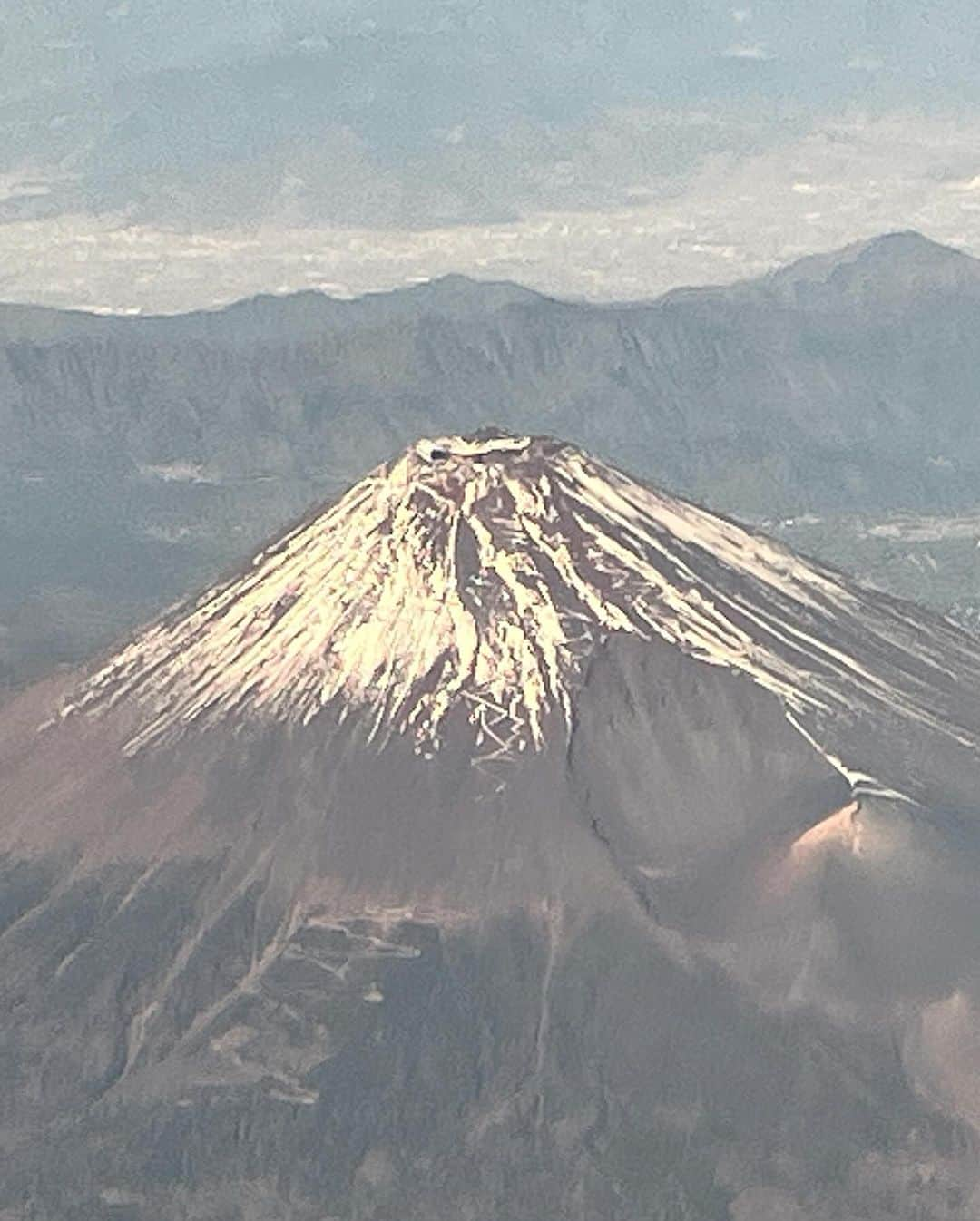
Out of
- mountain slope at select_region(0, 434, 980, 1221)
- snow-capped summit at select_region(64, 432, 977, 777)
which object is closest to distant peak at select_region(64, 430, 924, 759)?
snow-capped summit at select_region(64, 432, 977, 777)

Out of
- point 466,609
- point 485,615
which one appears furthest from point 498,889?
point 466,609

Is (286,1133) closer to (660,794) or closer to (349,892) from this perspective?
(349,892)

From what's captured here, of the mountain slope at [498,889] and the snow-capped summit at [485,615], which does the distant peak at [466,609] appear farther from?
the mountain slope at [498,889]

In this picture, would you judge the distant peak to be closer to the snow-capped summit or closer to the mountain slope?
the snow-capped summit

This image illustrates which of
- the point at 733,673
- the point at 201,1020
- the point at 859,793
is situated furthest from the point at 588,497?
the point at 201,1020

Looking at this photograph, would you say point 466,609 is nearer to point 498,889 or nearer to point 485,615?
point 485,615
